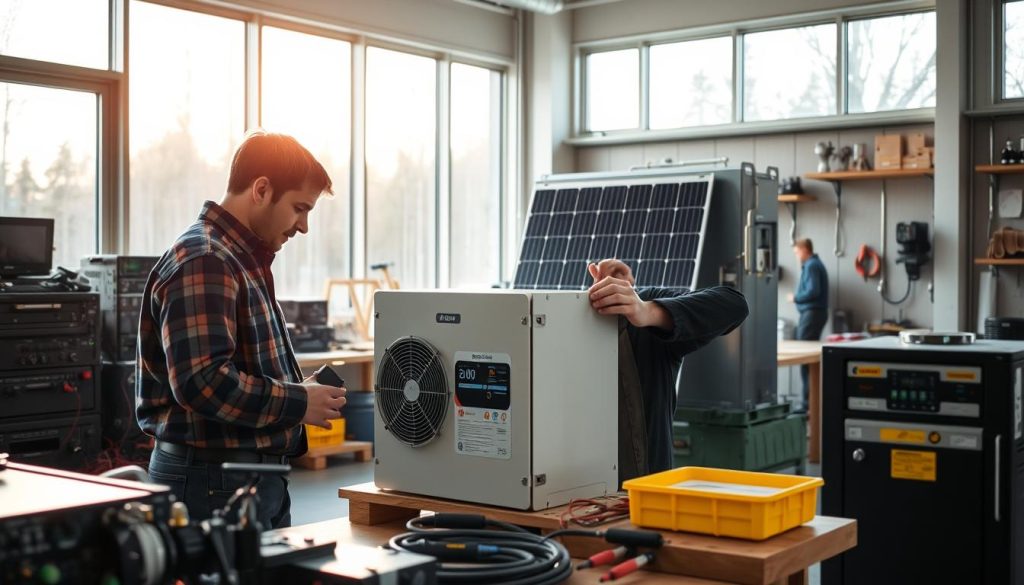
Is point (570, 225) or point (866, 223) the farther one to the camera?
point (866, 223)

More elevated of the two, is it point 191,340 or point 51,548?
point 191,340

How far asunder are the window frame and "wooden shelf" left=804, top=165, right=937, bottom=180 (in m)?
0.44

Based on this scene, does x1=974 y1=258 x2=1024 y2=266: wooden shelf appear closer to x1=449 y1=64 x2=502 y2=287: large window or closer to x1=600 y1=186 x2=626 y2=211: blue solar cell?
x1=600 y1=186 x2=626 y2=211: blue solar cell

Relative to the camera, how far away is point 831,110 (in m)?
9.33

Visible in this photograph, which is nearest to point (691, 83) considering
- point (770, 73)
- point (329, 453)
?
point (770, 73)

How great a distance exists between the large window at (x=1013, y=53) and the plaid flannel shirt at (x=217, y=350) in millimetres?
7755

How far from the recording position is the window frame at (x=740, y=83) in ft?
29.4

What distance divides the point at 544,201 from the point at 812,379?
2582 mm

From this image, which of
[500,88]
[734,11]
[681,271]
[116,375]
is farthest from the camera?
[500,88]

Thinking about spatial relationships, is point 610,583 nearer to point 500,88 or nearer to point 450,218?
point 450,218

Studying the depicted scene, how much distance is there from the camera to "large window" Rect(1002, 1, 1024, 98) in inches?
334

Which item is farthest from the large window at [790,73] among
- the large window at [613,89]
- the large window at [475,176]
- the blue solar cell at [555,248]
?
the blue solar cell at [555,248]

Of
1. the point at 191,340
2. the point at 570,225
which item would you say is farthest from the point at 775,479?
the point at 570,225

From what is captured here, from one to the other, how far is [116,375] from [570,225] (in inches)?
106
